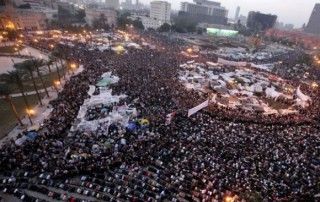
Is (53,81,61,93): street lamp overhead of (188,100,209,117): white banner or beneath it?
beneath

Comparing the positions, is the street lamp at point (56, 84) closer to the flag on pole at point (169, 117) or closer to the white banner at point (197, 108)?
the flag on pole at point (169, 117)

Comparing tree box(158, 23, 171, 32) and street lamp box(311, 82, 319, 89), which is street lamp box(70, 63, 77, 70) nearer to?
street lamp box(311, 82, 319, 89)

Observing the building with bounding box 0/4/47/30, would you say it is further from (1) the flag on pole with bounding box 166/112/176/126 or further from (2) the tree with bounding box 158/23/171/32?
(1) the flag on pole with bounding box 166/112/176/126

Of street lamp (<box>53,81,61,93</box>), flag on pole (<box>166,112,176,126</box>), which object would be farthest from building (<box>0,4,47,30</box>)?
flag on pole (<box>166,112,176,126</box>)

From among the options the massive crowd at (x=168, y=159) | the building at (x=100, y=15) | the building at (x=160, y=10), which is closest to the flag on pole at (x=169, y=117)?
the massive crowd at (x=168, y=159)

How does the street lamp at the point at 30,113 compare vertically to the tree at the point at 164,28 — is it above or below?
above

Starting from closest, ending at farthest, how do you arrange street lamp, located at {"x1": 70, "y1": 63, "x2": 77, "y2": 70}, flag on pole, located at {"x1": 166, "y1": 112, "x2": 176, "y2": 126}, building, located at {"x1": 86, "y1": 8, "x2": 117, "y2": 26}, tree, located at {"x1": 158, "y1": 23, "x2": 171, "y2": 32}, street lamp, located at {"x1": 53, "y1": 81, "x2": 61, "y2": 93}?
flag on pole, located at {"x1": 166, "y1": 112, "x2": 176, "y2": 126}, street lamp, located at {"x1": 53, "y1": 81, "x2": 61, "y2": 93}, street lamp, located at {"x1": 70, "y1": 63, "x2": 77, "y2": 70}, tree, located at {"x1": 158, "y1": 23, "x2": 171, "y2": 32}, building, located at {"x1": 86, "y1": 8, "x2": 117, "y2": 26}

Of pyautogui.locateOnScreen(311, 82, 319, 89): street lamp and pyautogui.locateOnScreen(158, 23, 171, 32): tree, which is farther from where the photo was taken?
pyautogui.locateOnScreen(158, 23, 171, 32): tree

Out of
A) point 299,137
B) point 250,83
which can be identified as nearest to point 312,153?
point 299,137

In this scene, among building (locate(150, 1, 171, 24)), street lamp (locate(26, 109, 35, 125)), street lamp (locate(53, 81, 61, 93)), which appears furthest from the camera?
building (locate(150, 1, 171, 24))
